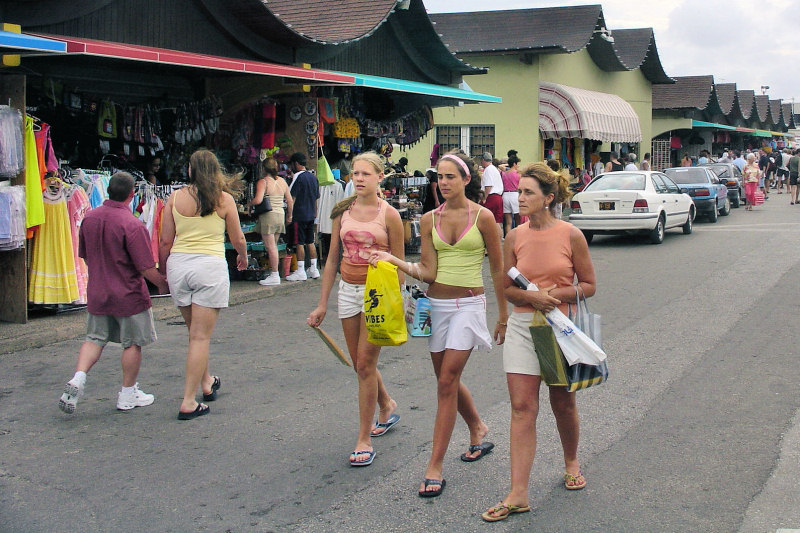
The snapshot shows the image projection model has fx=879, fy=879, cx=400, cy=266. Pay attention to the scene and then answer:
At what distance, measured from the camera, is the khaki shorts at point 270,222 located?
12.1 metres

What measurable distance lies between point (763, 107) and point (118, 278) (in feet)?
212

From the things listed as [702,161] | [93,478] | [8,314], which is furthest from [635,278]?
[702,161]

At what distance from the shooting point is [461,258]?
4.84 metres

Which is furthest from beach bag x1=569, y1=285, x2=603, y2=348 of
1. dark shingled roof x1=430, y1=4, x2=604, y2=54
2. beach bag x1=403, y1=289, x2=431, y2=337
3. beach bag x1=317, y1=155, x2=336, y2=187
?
dark shingled roof x1=430, y1=4, x2=604, y2=54

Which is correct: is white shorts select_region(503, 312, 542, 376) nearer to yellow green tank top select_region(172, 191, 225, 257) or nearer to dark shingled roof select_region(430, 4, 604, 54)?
yellow green tank top select_region(172, 191, 225, 257)

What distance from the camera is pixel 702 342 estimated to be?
8539 millimetres

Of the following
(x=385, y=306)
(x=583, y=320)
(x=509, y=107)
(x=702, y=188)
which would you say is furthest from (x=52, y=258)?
(x=509, y=107)

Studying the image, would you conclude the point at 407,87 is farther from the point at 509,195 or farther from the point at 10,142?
the point at 10,142

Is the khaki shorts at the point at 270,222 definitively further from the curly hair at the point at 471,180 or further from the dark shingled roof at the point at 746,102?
the dark shingled roof at the point at 746,102

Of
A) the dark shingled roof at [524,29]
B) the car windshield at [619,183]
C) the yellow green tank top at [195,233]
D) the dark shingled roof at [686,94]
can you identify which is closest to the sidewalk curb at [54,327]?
the yellow green tank top at [195,233]

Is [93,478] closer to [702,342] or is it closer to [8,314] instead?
[8,314]

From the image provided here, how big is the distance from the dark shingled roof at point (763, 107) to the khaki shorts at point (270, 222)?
5562 centimetres

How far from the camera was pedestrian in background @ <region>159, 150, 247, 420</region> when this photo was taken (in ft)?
20.0

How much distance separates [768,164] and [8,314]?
34.5 meters
